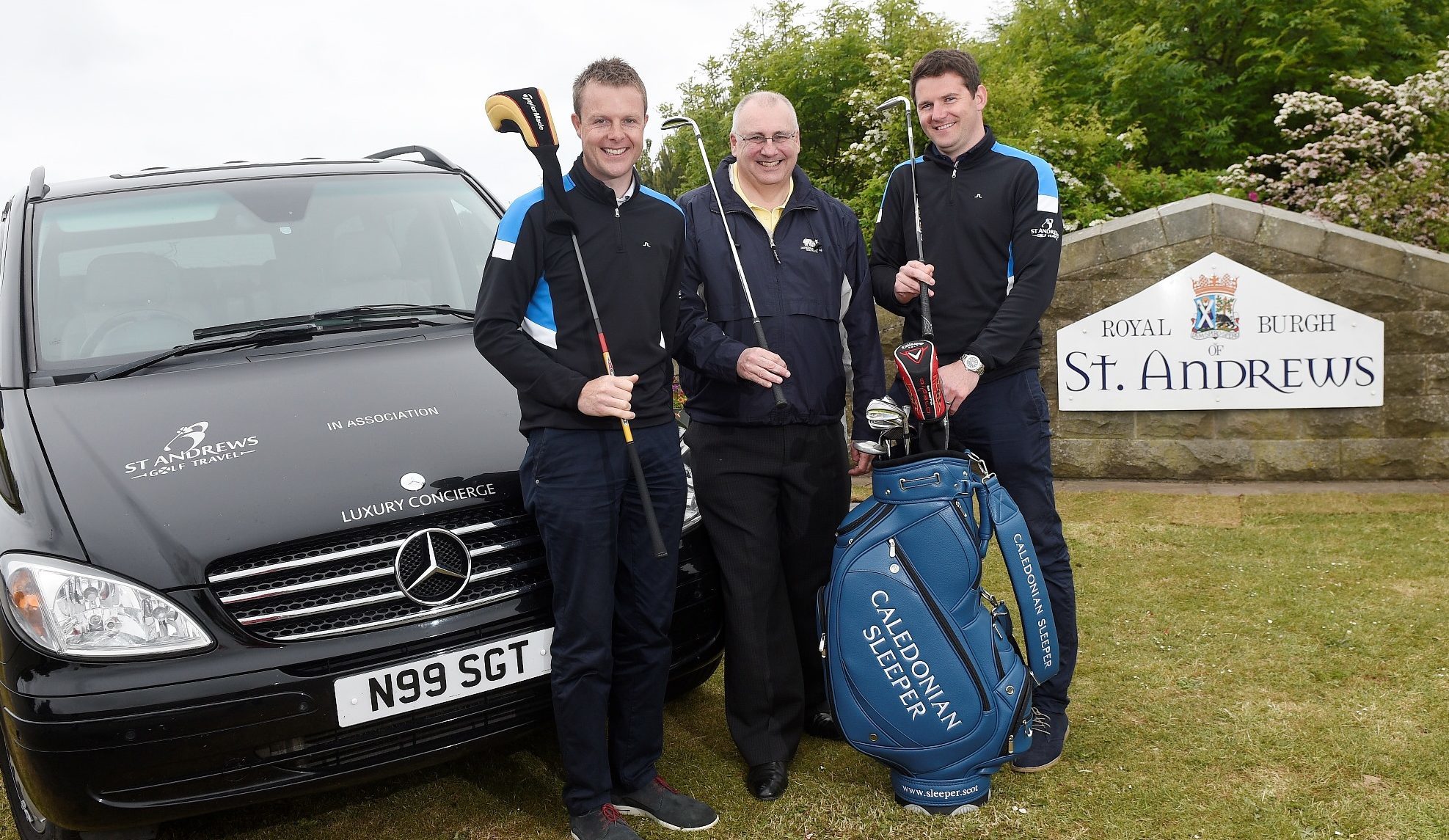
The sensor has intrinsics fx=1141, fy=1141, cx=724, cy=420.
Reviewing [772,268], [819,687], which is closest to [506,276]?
[772,268]

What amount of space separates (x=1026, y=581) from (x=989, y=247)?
96 centimetres

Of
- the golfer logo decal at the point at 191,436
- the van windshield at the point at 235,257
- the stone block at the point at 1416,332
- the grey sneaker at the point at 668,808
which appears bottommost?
the grey sneaker at the point at 668,808

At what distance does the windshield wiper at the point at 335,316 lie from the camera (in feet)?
10.9

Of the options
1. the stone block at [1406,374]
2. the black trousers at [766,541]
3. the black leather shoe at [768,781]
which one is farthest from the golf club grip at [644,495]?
the stone block at [1406,374]

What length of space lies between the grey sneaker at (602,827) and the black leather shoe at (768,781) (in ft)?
1.39

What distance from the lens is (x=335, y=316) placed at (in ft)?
11.4

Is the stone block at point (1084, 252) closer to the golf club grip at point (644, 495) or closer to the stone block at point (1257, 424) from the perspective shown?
the stone block at point (1257, 424)

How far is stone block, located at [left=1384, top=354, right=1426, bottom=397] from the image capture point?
5949mm

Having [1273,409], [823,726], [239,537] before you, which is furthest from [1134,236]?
[239,537]

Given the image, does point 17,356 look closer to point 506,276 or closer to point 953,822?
point 506,276

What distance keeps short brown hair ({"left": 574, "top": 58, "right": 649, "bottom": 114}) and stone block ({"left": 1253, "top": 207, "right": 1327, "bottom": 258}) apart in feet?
14.7

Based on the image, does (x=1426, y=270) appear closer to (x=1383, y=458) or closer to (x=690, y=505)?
(x=1383, y=458)

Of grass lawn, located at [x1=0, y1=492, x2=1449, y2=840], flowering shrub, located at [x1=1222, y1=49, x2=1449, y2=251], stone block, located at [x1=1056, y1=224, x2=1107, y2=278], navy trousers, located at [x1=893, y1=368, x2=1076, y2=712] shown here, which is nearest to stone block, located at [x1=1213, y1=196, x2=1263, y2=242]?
stone block, located at [x1=1056, y1=224, x2=1107, y2=278]

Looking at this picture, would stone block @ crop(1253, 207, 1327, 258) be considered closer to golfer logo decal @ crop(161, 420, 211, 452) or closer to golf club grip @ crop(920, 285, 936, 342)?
golf club grip @ crop(920, 285, 936, 342)
